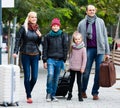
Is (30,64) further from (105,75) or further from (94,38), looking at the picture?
(105,75)

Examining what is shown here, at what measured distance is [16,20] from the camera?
2431 cm

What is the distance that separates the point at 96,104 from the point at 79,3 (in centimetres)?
1587

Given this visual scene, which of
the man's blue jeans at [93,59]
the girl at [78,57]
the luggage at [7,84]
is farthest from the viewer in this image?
the man's blue jeans at [93,59]

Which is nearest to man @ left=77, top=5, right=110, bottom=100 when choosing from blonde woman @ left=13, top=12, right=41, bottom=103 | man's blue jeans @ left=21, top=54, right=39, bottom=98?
blonde woman @ left=13, top=12, right=41, bottom=103

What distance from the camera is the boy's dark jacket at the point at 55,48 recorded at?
12.4 m

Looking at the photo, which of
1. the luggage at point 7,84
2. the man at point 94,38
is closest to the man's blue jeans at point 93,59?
the man at point 94,38

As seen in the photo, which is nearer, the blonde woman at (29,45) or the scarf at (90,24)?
the blonde woman at (29,45)

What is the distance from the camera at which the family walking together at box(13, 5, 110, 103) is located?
12172 mm

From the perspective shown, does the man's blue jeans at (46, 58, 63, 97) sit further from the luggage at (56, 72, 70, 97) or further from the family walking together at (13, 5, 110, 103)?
the luggage at (56, 72, 70, 97)

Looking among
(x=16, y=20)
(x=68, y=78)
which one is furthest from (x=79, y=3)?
(x=68, y=78)

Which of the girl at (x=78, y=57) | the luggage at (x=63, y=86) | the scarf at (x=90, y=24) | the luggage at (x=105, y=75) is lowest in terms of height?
the luggage at (x=63, y=86)

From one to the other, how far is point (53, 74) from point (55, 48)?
525 mm

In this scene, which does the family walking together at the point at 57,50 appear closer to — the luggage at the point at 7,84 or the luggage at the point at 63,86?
the luggage at the point at 63,86

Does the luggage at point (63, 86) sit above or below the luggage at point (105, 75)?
below
